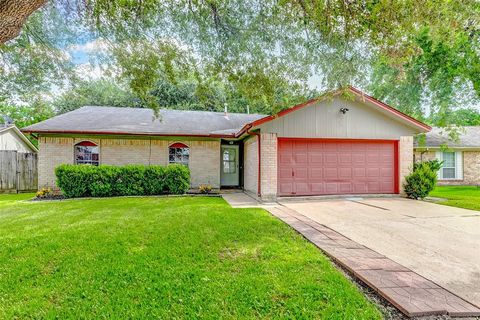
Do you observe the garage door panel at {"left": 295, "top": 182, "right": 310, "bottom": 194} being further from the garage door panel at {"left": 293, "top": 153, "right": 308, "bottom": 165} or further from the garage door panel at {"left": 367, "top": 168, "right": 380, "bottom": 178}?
the garage door panel at {"left": 367, "top": 168, "right": 380, "bottom": 178}

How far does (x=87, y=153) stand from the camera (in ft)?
39.3

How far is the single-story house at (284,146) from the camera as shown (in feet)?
32.8

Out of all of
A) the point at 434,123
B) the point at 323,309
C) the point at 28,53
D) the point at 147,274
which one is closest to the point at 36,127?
the point at 28,53

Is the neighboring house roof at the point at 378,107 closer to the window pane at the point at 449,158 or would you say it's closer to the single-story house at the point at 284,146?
the single-story house at the point at 284,146

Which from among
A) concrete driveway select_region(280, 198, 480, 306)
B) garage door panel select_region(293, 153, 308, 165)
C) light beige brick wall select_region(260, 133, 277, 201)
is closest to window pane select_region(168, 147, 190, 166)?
light beige brick wall select_region(260, 133, 277, 201)

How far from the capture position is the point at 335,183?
1060 centimetres

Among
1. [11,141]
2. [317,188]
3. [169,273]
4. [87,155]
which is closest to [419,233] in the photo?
[169,273]

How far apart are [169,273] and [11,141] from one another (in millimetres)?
18821

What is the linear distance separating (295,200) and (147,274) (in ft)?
23.8

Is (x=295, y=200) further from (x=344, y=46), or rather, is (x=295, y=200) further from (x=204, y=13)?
(x=204, y=13)

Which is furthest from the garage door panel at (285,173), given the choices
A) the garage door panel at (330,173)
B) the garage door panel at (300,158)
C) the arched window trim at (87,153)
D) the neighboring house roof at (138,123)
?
the arched window trim at (87,153)

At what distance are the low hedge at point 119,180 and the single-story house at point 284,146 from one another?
1469mm

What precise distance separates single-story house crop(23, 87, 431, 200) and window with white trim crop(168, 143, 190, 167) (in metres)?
0.05

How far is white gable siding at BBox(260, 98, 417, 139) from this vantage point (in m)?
9.98
